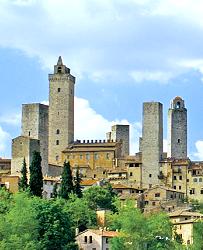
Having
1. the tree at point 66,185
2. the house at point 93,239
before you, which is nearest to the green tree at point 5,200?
the tree at point 66,185

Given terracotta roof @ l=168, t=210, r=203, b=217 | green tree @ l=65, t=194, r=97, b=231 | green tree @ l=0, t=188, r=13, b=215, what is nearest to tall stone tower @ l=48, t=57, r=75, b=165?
green tree @ l=0, t=188, r=13, b=215

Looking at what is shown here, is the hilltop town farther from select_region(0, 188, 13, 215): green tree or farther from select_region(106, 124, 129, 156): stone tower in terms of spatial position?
select_region(0, 188, 13, 215): green tree

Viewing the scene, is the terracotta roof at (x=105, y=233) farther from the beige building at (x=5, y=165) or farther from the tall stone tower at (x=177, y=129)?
the tall stone tower at (x=177, y=129)

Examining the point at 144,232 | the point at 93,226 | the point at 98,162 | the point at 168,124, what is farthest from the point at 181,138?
the point at 144,232

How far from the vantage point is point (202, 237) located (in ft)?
287

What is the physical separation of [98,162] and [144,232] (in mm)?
37728

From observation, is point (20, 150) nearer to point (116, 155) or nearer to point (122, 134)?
point (116, 155)

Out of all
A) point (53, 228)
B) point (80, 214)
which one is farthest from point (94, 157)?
point (53, 228)

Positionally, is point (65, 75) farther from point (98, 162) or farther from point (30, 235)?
point (30, 235)

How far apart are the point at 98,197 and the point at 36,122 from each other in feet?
79.0

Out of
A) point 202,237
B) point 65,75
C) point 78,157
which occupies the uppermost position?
point 65,75

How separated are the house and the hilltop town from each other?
18.8 meters

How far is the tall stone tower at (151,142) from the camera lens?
120 meters

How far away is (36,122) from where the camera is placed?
125500mm
